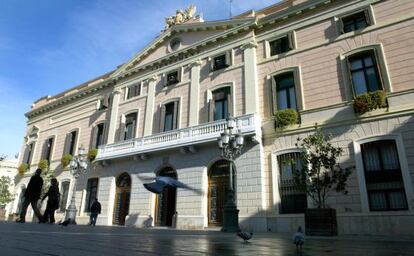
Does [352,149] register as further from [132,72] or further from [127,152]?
A: [132,72]

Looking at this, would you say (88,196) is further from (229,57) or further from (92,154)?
(229,57)

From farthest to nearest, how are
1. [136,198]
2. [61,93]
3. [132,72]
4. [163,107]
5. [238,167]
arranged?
[61,93] < [132,72] < [163,107] < [136,198] < [238,167]

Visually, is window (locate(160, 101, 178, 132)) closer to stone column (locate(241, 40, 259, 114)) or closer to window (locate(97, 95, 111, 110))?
stone column (locate(241, 40, 259, 114))

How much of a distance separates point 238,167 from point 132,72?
12.8 metres

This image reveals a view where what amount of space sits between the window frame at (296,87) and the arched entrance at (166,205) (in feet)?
23.5

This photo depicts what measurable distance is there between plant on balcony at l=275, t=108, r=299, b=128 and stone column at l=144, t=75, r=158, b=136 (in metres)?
9.33

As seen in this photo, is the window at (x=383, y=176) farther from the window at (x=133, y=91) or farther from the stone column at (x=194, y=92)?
the window at (x=133, y=91)

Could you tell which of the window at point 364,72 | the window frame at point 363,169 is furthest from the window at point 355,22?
the window frame at point 363,169

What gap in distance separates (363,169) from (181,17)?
17178 millimetres

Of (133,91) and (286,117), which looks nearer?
(286,117)

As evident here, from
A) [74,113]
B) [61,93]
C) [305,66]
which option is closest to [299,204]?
[305,66]

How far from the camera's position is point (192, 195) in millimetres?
17234

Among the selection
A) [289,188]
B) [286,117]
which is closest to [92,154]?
[286,117]

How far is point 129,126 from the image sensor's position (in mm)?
23172
